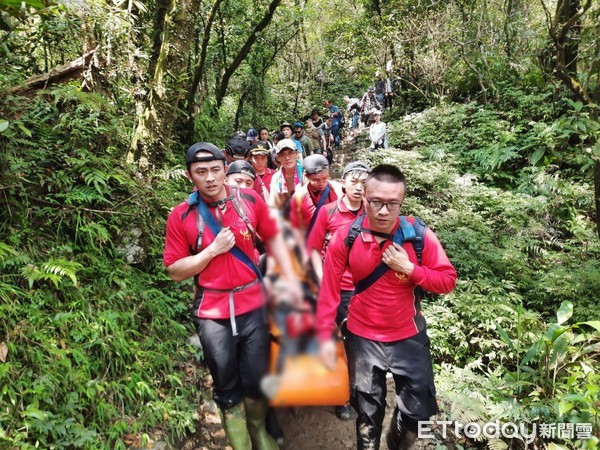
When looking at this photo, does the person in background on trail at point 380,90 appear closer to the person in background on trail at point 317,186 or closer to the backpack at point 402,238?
the person in background on trail at point 317,186

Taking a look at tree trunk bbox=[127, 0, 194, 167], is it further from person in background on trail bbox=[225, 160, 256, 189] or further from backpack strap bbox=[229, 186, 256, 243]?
backpack strap bbox=[229, 186, 256, 243]

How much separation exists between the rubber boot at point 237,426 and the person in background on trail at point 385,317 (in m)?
0.89

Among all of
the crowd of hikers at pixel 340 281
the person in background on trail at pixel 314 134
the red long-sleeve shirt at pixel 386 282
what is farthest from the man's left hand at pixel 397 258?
the person in background on trail at pixel 314 134

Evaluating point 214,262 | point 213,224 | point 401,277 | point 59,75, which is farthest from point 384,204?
point 59,75

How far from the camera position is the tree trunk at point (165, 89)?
18.7 feet

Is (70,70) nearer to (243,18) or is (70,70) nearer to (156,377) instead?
(156,377)

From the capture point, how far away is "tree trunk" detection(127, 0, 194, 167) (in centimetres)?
570

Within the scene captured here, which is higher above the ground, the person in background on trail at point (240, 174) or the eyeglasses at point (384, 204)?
the person in background on trail at point (240, 174)

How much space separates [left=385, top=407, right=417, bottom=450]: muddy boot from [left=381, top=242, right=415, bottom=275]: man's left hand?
144 centimetres

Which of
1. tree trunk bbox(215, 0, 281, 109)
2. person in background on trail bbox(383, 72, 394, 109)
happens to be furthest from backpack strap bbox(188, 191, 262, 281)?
person in background on trail bbox(383, 72, 394, 109)

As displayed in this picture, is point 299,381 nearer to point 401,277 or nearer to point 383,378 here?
point 401,277

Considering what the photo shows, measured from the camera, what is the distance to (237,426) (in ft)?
9.62

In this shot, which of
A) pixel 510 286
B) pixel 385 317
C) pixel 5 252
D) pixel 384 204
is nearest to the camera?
pixel 384 204

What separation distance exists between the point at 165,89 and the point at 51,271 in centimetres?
329
